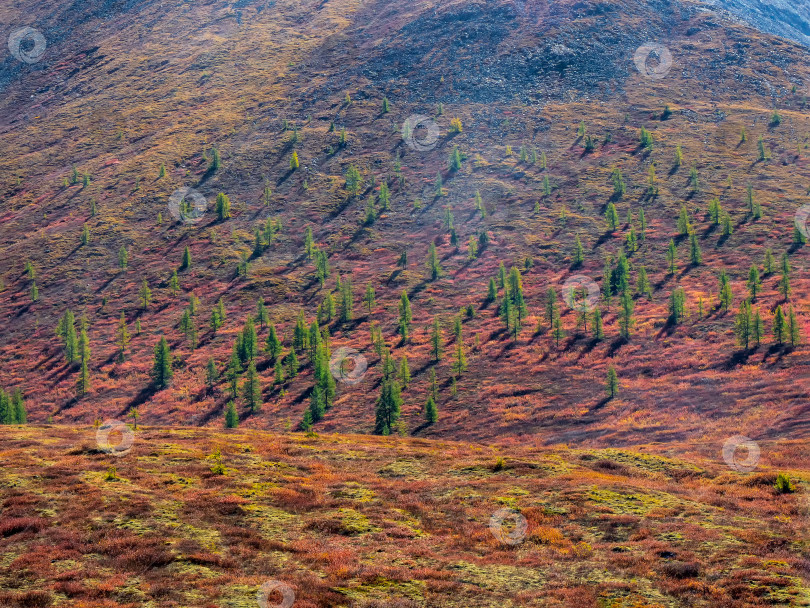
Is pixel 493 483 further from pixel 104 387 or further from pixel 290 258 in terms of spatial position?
pixel 290 258

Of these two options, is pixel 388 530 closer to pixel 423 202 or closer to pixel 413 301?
pixel 413 301

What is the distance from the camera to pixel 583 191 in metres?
118

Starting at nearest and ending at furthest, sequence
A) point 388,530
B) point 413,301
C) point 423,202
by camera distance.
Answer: point 388,530 < point 413,301 < point 423,202

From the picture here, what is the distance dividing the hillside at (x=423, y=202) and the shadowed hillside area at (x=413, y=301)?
0.71 meters

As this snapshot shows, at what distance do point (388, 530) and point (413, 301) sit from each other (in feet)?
231

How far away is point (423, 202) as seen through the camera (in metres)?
121

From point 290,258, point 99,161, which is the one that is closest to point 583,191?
point 290,258

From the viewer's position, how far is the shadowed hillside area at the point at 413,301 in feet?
77.4

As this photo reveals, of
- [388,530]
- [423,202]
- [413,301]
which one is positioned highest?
[423,202]

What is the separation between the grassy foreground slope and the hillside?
2633cm

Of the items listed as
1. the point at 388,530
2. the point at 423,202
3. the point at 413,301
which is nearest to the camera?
the point at 388,530

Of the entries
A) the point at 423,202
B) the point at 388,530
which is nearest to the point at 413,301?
the point at 423,202

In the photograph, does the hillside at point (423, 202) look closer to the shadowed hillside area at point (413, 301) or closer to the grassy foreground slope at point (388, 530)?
the shadowed hillside area at point (413, 301)

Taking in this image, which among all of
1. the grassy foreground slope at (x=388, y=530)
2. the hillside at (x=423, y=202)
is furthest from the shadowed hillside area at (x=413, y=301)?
the hillside at (x=423, y=202)
